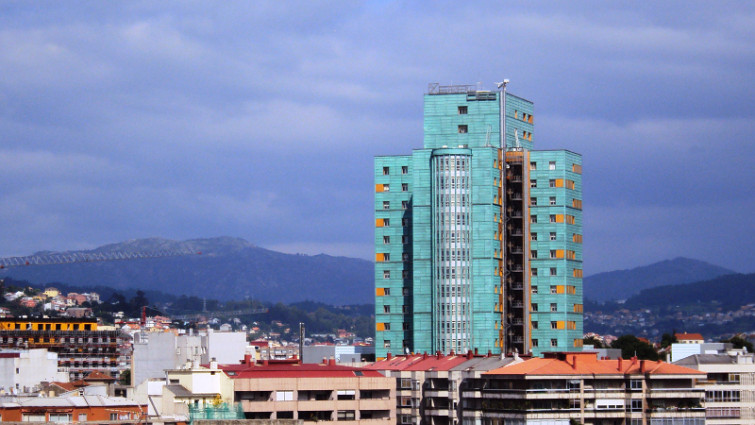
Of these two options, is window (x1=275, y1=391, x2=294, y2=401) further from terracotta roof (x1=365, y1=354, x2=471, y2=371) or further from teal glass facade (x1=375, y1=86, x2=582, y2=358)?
teal glass facade (x1=375, y1=86, x2=582, y2=358)

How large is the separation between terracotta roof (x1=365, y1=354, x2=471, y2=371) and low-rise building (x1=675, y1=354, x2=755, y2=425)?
86.9 feet

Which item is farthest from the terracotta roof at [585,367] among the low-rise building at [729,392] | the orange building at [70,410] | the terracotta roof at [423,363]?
A: the orange building at [70,410]

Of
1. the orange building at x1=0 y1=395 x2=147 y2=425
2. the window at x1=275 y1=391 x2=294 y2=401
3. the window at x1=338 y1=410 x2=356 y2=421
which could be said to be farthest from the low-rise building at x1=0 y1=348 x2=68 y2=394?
the orange building at x1=0 y1=395 x2=147 y2=425

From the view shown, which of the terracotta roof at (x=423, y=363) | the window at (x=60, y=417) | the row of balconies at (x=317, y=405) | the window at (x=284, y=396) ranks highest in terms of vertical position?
the terracotta roof at (x=423, y=363)

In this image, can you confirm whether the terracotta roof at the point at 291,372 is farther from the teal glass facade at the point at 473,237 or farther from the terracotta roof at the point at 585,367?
the teal glass facade at the point at 473,237

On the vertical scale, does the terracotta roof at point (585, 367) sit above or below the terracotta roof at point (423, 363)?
below

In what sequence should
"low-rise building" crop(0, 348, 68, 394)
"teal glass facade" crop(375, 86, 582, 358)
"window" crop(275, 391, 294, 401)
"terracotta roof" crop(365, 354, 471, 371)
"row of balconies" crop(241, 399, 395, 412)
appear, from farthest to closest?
"teal glass facade" crop(375, 86, 582, 358) → "low-rise building" crop(0, 348, 68, 394) → "terracotta roof" crop(365, 354, 471, 371) → "window" crop(275, 391, 294, 401) → "row of balconies" crop(241, 399, 395, 412)

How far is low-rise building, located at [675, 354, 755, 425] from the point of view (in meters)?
140

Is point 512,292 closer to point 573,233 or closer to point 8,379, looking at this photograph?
point 573,233

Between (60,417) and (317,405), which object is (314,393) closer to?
(317,405)

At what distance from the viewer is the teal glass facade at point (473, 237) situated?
606 feet

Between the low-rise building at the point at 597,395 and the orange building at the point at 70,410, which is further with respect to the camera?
the low-rise building at the point at 597,395

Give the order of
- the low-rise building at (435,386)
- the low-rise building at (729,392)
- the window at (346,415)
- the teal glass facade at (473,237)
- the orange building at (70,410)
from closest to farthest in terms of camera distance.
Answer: the orange building at (70,410)
the window at (346,415)
the low-rise building at (729,392)
the low-rise building at (435,386)
the teal glass facade at (473,237)

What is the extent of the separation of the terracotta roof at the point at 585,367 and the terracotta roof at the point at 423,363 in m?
18.8
